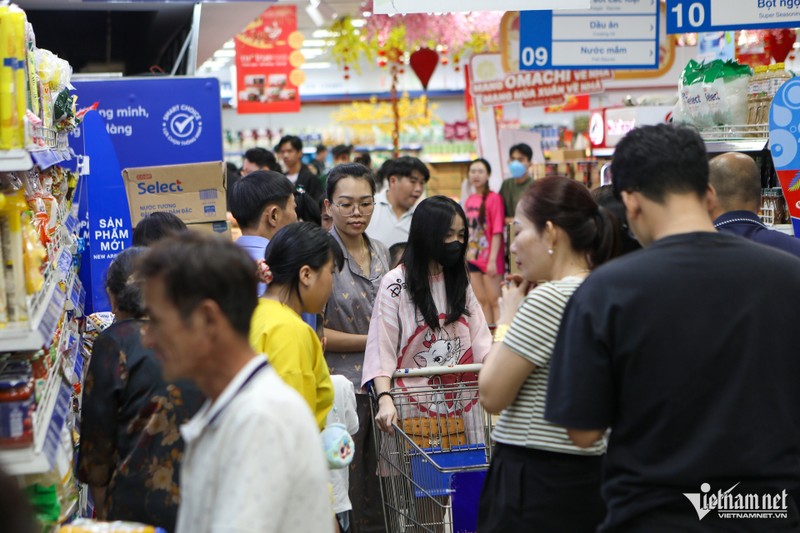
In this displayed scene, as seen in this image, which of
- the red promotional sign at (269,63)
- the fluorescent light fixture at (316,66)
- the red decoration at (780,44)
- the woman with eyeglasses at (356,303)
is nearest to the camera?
the woman with eyeglasses at (356,303)

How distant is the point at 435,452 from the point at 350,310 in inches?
38.4

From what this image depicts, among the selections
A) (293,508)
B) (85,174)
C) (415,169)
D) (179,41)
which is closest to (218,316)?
(293,508)

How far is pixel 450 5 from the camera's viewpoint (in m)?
4.82

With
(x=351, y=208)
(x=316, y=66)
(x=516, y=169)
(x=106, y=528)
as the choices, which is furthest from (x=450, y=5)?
(x=316, y=66)

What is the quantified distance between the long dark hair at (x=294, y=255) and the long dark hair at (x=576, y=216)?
0.68 m

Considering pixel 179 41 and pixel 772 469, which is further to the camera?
pixel 179 41

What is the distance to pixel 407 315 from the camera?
13.4 feet

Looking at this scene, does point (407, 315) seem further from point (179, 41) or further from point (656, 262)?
point (179, 41)

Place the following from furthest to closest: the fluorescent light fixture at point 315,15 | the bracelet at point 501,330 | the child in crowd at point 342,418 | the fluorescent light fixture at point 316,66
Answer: the fluorescent light fixture at point 316,66 < the fluorescent light fixture at point 315,15 < the child in crowd at point 342,418 < the bracelet at point 501,330

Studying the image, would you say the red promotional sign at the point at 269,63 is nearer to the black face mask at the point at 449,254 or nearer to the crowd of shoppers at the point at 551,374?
the black face mask at the point at 449,254

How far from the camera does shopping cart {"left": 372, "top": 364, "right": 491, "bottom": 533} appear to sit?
3.54 metres

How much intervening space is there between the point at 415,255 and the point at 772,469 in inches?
80.5

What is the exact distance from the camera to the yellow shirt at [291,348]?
2.80 meters

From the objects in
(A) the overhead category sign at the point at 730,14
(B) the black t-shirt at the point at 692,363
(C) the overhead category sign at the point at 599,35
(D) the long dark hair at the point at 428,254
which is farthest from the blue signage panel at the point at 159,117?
(B) the black t-shirt at the point at 692,363
